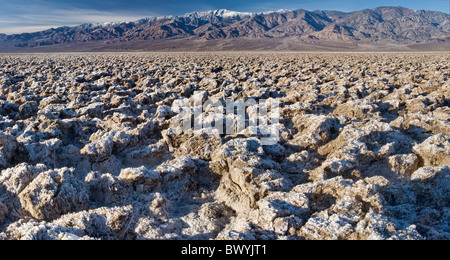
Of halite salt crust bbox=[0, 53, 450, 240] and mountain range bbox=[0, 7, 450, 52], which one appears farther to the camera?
mountain range bbox=[0, 7, 450, 52]

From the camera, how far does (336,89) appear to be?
303 inches

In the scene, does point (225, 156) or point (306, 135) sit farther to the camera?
point (306, 135)

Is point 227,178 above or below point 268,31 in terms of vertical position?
below

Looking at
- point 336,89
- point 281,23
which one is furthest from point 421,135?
point 281,23

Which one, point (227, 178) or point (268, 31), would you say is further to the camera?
point (268, 31)

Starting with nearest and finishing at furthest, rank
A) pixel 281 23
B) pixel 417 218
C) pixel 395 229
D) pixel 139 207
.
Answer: pixel 395 229 < pixel 417 218 < pixel 139 207 < pixel 281 23

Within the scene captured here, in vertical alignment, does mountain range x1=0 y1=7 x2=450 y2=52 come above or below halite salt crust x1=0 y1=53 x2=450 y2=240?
above

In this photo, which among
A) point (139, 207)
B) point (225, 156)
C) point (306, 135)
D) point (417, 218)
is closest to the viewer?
point (417, 218)

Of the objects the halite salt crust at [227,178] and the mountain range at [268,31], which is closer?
the halite salt crust at [227,178]

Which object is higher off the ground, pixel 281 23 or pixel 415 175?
pixel 281 23

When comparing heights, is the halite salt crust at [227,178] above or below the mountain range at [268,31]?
below
